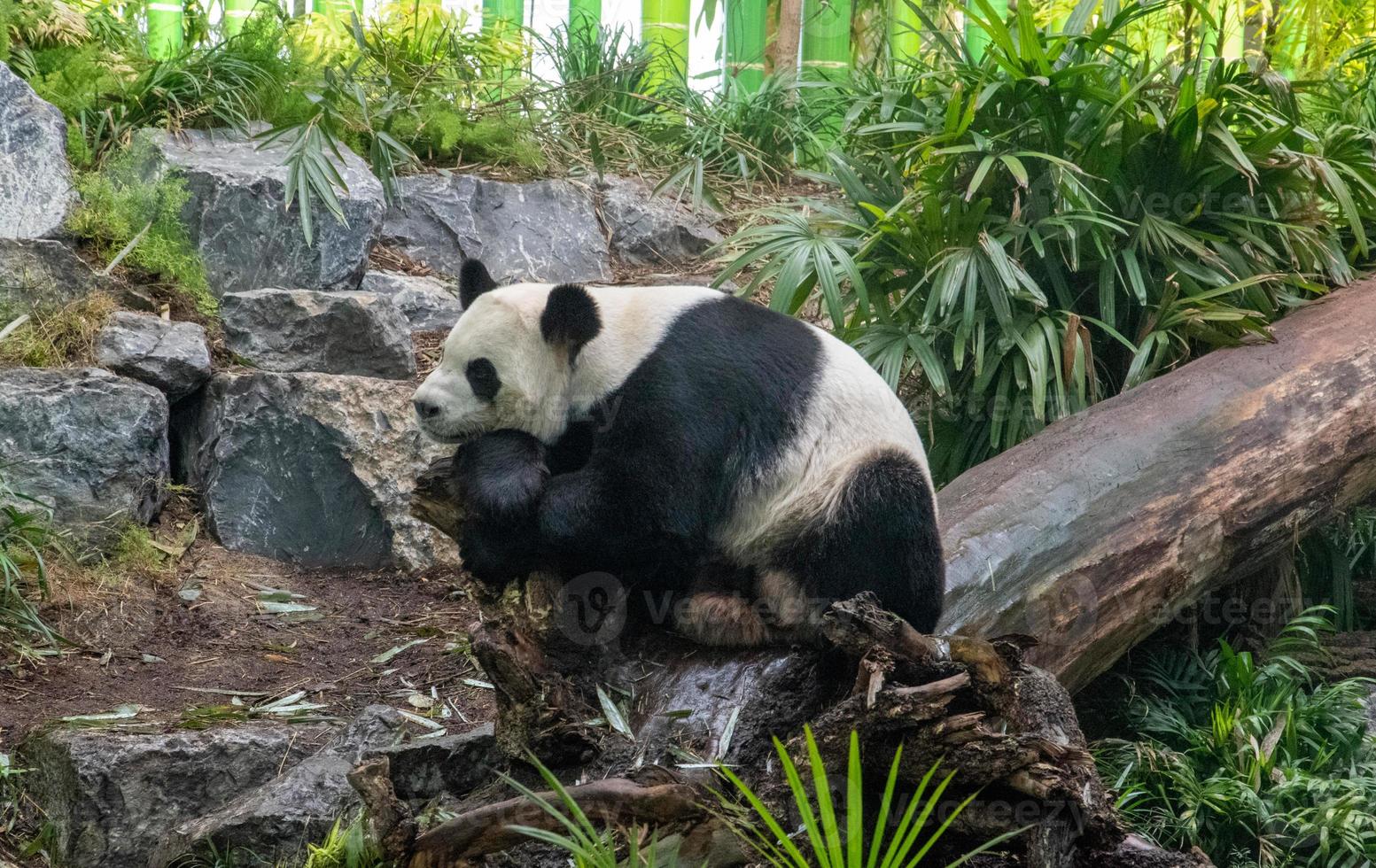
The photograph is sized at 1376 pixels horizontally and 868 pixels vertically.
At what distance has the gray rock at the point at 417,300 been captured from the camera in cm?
754

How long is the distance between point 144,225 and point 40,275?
79cm

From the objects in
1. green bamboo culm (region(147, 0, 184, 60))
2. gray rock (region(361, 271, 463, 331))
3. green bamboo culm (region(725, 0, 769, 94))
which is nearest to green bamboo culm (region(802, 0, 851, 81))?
green bamboo culm (region(725, 0, 769, 94))

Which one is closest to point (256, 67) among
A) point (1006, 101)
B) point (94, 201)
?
point (94, 201)

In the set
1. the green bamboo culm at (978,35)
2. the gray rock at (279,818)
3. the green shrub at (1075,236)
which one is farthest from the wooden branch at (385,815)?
the green bamboo culm at (978,35)

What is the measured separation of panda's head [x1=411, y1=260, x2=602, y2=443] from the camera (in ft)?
11.9

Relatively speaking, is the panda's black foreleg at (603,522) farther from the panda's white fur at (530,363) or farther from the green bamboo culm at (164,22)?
the green bamboo culm at (164,22)

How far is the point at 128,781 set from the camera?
3973mm

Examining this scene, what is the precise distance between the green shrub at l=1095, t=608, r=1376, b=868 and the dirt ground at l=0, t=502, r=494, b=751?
272 cm

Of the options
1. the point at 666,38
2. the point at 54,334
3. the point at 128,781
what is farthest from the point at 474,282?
the point at 666,38

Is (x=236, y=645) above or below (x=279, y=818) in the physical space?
below

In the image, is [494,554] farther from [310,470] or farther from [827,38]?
[827,38]

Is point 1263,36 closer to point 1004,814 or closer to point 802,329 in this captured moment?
point 802,329

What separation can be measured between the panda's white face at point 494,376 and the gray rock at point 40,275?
11.4 feet

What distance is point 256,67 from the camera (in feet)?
25.6
